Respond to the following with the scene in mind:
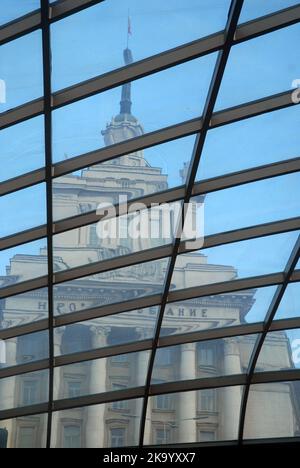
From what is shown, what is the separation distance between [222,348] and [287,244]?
27.0 feet

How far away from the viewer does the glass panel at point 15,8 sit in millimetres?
19891

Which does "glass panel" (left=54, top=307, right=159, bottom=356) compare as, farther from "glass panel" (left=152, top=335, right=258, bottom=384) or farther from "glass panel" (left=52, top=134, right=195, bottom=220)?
"glass panel" (left=52, top=134, right=195, bottom=220)

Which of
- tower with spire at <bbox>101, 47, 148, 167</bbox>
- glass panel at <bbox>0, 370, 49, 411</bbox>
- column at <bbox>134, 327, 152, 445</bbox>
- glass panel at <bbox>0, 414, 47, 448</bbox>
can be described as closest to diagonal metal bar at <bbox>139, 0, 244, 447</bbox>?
tower with spire at <bbox>101, 47, 148, 167</bbox>

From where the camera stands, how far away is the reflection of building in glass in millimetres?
27859

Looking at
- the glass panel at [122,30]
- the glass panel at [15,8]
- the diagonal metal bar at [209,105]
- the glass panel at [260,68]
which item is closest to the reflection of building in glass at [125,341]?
the diagonal metal bar at [209,105]

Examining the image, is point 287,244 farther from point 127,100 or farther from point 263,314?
point 127,100

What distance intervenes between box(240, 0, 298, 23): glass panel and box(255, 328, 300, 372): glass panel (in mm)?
17840

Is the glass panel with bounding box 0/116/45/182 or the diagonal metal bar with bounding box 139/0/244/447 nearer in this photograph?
the diagonal metal bar with bounding box 139/0/244/447

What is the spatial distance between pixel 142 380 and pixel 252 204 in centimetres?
1335

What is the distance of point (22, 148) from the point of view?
979 inches

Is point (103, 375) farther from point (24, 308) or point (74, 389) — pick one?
point (24, 308)

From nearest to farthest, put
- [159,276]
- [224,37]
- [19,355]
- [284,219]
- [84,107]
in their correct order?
[224,37] → [84,107] → [284,219] → [159,276] → [19,355]
